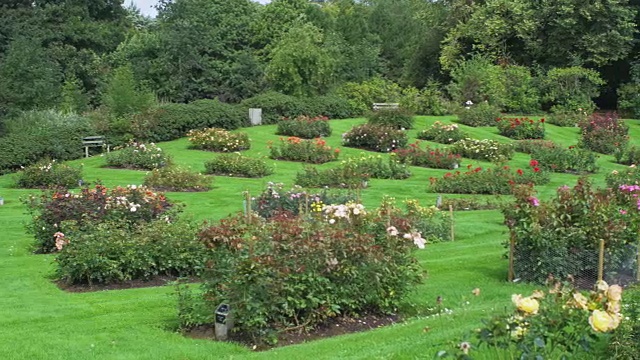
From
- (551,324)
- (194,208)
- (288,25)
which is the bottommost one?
(194,208)

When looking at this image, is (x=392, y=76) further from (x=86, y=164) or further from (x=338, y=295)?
(x=338, y=295)

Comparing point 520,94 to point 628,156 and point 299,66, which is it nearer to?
point 299,66

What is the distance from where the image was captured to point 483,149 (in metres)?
25.8

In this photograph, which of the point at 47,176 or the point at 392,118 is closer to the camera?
the point at 47,176

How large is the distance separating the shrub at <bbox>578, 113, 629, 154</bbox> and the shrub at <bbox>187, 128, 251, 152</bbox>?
12.9 metres

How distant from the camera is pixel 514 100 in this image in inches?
1454

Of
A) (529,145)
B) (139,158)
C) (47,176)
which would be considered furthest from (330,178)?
(529,145)

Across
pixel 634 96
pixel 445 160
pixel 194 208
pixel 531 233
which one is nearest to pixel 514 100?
pixel 634 96

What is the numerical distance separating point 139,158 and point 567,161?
536 inches

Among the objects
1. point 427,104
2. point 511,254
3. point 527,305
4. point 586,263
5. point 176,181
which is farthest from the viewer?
point 427,104

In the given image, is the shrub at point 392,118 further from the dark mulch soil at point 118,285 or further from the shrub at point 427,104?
the dark mulch soil at point 118,285

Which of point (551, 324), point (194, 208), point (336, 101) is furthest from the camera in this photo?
point (336, 101)

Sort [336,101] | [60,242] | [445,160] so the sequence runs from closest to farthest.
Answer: [60,242], [445,160], [336,101]

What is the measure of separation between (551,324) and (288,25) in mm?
44568
